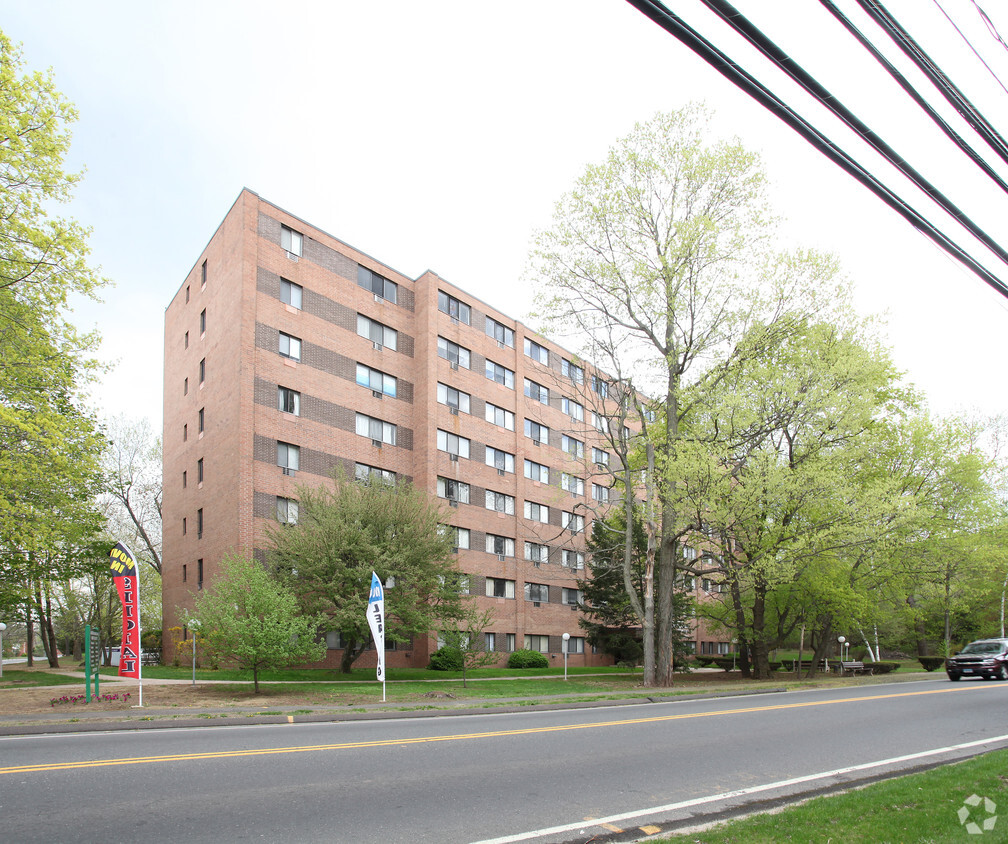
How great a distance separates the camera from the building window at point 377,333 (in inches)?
1350

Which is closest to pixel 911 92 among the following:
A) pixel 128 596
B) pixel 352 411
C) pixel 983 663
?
pixel 128 596

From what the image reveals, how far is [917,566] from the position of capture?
3067cm

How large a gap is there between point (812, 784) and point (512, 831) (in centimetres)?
360

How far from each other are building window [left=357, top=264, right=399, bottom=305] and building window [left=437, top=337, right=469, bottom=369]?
3.33 m

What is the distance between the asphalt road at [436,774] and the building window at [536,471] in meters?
30.5

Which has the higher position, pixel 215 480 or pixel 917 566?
pixel 215 480

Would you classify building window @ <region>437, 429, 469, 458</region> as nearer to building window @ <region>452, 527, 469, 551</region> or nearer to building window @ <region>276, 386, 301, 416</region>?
building window @ <region>452, 527, 469, 551</region>

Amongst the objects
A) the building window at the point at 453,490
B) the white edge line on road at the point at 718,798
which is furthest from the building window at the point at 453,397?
the white edge line on road at the point at 718,798

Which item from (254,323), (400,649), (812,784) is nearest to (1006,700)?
(812,784)

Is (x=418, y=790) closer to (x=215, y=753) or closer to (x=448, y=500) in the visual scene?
(x=215, y=753)

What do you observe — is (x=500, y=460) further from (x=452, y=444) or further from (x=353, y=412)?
(x=353, y=412)

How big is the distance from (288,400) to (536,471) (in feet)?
59.3

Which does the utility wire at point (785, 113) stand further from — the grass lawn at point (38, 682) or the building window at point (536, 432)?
the building window at point (536, 432)

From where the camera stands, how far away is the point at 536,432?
44219 mm
